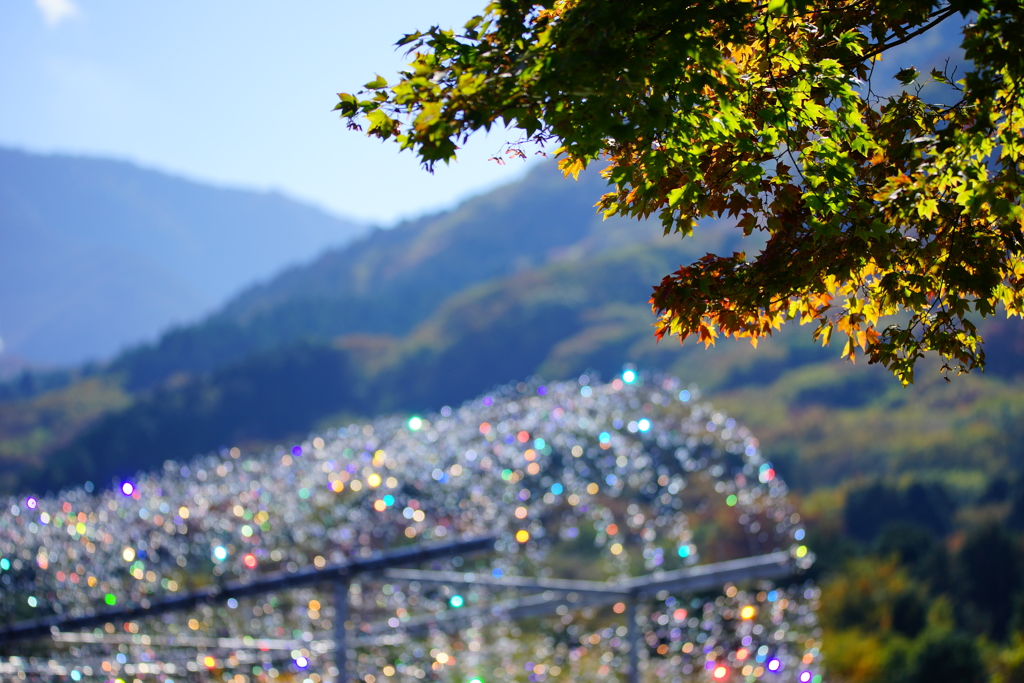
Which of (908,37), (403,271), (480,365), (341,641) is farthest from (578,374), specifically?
(908,37)

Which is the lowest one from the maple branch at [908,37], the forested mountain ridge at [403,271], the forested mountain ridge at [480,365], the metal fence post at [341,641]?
the metal fence post at [341,641]

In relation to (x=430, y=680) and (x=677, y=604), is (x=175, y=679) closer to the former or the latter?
(x=430, y=680)

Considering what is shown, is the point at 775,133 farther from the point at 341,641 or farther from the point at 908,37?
the point at 341,641

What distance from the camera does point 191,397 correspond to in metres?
69.1

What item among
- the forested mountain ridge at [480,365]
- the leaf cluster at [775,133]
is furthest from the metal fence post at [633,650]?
the forested mountain ridge at [480,365]

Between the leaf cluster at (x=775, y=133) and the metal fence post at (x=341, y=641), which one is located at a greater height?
the leaf cluster at (x=775, y=133)

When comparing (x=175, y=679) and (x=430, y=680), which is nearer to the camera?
(x=175, y=679)

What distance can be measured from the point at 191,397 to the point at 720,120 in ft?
229

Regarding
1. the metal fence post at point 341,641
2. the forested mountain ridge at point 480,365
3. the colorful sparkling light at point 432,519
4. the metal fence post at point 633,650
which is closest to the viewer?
the metal fence post at point 341,641

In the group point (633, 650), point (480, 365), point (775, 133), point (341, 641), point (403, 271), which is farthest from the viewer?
point (403, 271)

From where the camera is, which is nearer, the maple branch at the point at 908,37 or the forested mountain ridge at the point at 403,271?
the maple branch at the point at 908,37

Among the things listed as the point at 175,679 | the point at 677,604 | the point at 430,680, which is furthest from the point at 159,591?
the point at 677,604

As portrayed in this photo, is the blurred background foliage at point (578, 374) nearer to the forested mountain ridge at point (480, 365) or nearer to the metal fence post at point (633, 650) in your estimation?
the forested mountain ridge at point (480, 365)

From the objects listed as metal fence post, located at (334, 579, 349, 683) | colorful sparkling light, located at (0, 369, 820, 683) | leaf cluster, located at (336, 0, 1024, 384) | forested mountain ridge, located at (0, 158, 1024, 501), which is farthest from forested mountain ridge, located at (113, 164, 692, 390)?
leaf cluster, located at (336, 0, 1024, 384)
